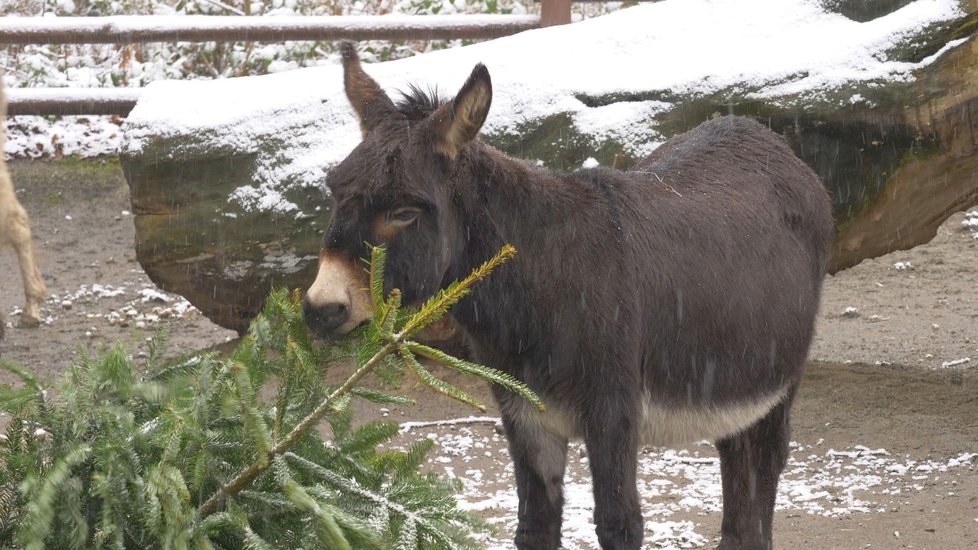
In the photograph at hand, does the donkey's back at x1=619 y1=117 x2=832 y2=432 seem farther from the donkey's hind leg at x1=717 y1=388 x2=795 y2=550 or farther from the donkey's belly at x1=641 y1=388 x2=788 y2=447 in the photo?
the donkey's hind leg at x1=717 y1=388 x2=795 y2=550

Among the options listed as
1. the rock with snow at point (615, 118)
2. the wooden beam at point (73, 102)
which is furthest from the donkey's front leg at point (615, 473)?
the wooden beam at point (73, 102)

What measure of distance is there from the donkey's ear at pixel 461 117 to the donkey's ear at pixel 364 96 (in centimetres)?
16

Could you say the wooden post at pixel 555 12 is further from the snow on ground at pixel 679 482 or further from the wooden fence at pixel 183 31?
the snow on ground at pixel 679 482

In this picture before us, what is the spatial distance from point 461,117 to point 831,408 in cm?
352

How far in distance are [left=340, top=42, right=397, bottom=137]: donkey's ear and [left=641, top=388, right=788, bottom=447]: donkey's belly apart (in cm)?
114

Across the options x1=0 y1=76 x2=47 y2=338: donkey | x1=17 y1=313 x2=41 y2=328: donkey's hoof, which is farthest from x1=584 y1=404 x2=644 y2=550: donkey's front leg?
x1=17 y1=313 x2=41 y2=328: donkey's hoof

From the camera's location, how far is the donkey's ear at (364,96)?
3.06m

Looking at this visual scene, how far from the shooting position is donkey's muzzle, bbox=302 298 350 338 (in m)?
2.66

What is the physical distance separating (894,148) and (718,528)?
6.98 ft

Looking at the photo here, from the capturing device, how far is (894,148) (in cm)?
537

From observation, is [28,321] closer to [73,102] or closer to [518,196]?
[73,102]

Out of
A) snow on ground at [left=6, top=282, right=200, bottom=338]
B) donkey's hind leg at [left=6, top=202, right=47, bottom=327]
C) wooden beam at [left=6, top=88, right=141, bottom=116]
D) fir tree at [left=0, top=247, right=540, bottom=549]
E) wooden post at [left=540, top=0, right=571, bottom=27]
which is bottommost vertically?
snow on ground at [left=6, top=282, right=200, bottom=338]

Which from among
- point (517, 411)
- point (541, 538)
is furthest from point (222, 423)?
point (541, 538)

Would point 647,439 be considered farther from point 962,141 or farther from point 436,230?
point 962,141
